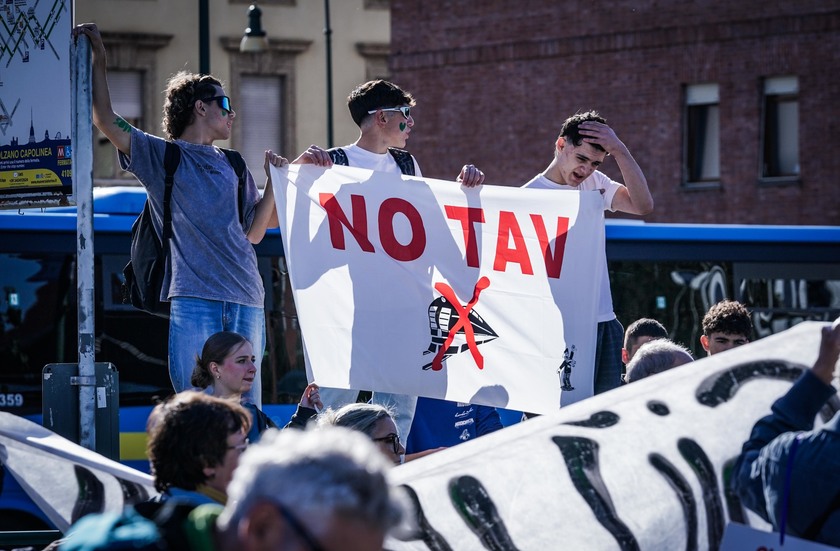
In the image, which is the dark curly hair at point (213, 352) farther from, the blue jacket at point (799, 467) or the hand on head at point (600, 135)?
the blue jacket at point (799, 467)

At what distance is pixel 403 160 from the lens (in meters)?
6.95

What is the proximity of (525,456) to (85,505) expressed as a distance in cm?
143

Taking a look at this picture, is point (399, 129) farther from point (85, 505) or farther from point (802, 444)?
point (802, 444)

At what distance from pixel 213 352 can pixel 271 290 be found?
705 cm

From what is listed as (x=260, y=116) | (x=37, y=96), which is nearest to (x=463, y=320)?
(x=37, y=96)

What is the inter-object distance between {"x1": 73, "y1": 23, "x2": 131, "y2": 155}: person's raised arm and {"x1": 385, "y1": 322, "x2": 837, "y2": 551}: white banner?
2279mm

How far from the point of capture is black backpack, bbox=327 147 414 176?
6.81 m

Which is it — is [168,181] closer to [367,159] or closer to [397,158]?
[367,159]

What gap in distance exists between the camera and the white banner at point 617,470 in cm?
376

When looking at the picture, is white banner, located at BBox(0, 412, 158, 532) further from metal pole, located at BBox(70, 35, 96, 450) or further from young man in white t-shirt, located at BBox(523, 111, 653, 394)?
young man in white t-shirt, located at BBox(523, 111, 653, 394)

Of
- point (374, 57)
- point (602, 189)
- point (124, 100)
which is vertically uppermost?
point (374, 57)

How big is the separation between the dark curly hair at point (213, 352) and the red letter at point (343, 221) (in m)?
1.11

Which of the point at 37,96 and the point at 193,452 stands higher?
the point at 37,96

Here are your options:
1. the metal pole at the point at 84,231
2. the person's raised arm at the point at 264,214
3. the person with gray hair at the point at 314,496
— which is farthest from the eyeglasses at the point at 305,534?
the person's raised arm at the point at 264,214
